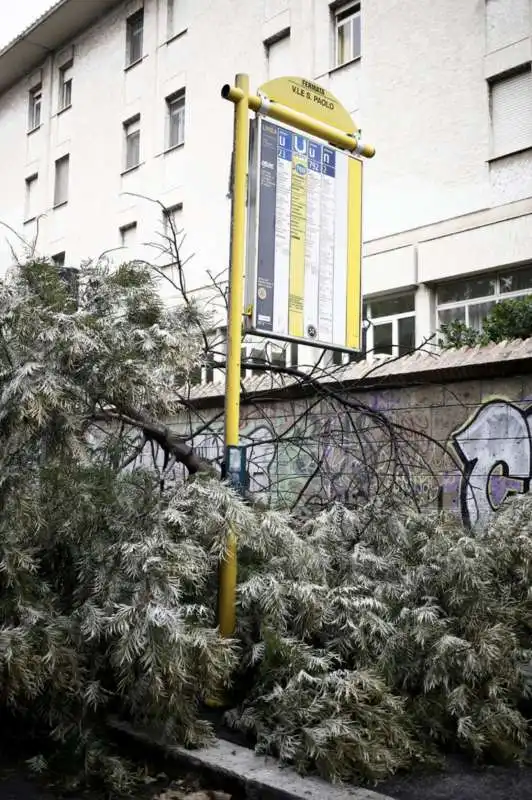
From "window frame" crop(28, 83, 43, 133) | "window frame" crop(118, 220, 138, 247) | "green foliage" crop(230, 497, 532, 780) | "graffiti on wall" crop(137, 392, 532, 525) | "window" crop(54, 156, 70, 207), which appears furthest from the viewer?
"window frame" crop(28, 83, 43, 133)

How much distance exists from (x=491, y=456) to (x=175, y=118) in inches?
650

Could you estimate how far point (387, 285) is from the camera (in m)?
16.6

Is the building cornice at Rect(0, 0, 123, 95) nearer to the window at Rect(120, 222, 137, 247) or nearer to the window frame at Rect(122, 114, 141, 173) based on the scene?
the window frame at Rect(122, 114, 141, 173)

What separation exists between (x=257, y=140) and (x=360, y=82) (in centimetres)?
1339

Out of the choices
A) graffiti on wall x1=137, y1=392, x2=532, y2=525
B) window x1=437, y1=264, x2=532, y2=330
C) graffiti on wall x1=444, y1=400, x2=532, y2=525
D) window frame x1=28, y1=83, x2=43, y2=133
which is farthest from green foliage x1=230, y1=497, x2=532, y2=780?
window frame x1=28, y1=83, x2=43, y2=133

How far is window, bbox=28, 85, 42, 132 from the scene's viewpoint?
90.2ft

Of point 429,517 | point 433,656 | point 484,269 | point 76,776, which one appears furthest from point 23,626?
point 484,269

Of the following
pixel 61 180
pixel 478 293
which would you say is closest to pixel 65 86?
pixel 61 180

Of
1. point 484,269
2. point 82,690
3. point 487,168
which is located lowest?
point 82,690

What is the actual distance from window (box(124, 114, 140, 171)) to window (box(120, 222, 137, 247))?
1.67 meters

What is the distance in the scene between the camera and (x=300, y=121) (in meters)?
5.35

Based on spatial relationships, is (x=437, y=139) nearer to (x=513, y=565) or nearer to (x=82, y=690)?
(x=513, y=565)

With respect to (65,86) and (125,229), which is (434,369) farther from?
(65,86)

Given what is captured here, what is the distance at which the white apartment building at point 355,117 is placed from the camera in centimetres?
1520
